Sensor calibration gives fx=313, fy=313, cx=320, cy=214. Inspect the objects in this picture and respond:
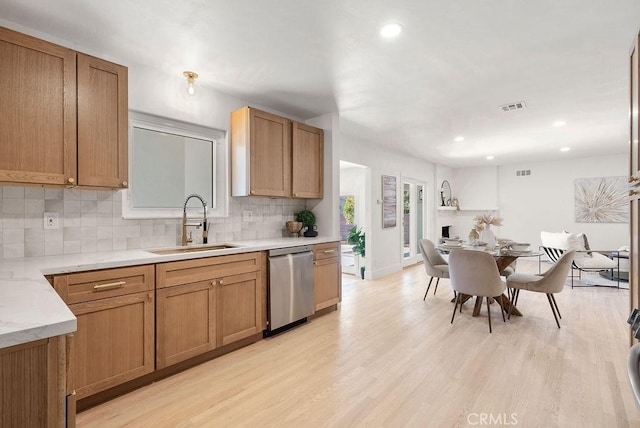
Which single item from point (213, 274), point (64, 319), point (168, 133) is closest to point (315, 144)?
point (168, 133)

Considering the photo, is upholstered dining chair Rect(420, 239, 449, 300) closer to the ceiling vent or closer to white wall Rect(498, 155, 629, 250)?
the ceiling vent

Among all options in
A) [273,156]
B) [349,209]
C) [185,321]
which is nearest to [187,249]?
[185,321]

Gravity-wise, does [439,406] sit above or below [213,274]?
below

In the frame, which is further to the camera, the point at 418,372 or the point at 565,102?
the point at 565,102

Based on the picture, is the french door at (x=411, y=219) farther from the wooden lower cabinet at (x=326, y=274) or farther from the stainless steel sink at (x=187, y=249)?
the stainless steel sink at (x=187, y=249)

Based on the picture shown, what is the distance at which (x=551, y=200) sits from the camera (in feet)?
24.7

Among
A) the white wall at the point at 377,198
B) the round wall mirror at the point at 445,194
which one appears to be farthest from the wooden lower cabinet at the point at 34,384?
the round wall mirror at the point at 445,194

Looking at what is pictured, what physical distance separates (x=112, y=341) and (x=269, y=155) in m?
2.16

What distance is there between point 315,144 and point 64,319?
3.32 metres

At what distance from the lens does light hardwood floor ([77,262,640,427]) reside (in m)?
1.86

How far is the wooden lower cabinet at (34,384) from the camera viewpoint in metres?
0.82

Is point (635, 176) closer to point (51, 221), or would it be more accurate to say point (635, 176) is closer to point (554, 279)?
point (554, 279)

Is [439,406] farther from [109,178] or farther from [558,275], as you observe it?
[109,178]

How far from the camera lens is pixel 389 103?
3.66 metres
